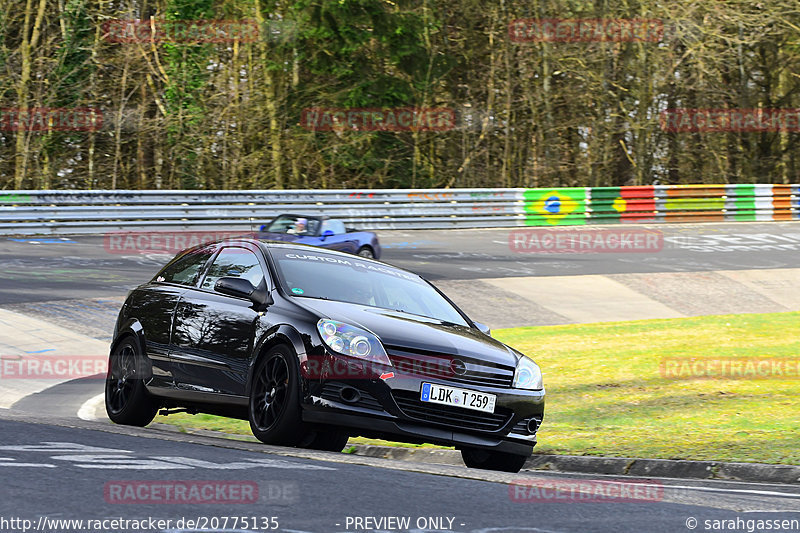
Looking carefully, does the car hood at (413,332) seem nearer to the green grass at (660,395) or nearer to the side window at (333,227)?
the green grass at (660,395)

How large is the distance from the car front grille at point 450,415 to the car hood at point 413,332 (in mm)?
352

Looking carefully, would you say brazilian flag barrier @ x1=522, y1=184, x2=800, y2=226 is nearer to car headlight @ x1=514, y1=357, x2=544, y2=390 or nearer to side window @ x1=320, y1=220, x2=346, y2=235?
side window @ x1=320, y1=220, x2=346, y2=235

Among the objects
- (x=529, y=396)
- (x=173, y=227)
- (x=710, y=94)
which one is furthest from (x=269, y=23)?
(x=529, y=396)

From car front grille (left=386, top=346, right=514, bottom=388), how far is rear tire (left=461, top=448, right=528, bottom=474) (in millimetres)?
585

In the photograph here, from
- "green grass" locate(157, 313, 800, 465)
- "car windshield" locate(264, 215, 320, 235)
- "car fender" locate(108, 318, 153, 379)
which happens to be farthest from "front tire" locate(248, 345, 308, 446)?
"car windshield" locate(264, 215, 320, 235)

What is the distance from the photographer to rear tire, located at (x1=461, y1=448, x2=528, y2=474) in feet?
27.7

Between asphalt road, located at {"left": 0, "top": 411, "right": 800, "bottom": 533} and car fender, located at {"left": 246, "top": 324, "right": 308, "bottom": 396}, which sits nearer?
asphalt road, located at {"left": 0, "top": 411, "right": 800, "bottom": 533}

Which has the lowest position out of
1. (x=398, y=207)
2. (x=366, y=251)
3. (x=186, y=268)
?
(x=366, y=251)

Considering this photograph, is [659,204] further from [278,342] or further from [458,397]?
[278,342]

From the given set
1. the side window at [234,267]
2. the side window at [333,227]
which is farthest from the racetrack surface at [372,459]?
the side window at [333,227]

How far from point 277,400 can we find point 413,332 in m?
1.04

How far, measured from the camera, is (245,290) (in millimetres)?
8422

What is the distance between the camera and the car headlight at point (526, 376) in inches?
325

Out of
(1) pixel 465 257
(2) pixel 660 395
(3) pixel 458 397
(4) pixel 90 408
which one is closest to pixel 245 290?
(3) pixel 458 397
